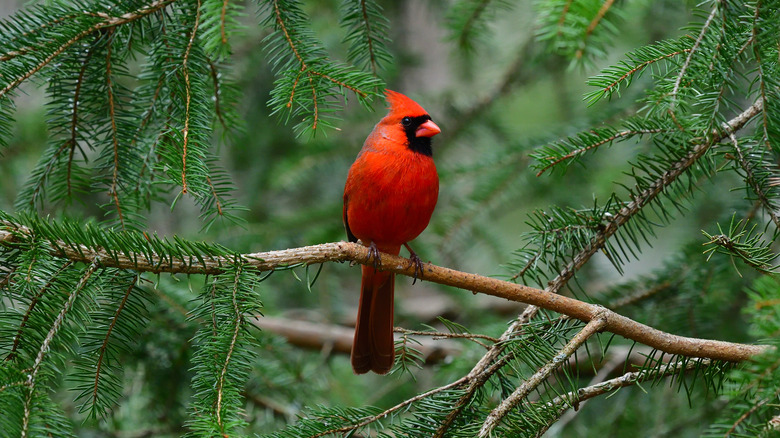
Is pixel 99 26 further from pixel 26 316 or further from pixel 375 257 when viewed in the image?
pixel 375 257

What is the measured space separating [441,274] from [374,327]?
2.54 feet

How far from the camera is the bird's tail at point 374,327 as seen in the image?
2.54 meters

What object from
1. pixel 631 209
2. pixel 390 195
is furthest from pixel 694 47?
pixel 390 195

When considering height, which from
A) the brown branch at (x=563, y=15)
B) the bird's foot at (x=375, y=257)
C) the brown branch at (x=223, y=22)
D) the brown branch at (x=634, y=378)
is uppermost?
the brown branch at (x=563, y=15)

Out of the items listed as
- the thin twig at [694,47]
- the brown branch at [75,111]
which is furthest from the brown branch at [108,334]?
the thin twig at [694,47]

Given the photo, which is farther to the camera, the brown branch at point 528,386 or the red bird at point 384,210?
the red bird at point 384,210

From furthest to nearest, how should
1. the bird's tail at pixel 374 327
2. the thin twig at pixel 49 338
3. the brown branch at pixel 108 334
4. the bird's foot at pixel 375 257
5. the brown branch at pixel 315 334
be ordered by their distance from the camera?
the brown branch at pixel 315 334
the bird's tail at pixel 374 327
the bird's foot at pixel 375 257
the brown branch at pixel 108 334
the thin twig at pixel 49 338

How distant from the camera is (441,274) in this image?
1.95 m

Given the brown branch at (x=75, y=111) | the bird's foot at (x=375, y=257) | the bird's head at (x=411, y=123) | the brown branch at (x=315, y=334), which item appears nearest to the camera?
the brown branch at (x=75, y=111)

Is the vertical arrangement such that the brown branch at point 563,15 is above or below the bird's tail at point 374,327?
above

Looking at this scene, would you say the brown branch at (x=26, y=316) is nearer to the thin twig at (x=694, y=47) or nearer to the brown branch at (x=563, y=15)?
the brown branch at (x=563, y=15)

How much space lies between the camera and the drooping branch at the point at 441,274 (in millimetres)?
1532

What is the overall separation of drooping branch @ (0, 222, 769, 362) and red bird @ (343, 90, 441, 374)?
0.68m

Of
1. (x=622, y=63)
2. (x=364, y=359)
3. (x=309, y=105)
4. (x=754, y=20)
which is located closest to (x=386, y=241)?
(x=364, y=359)
